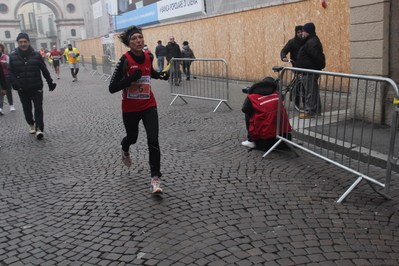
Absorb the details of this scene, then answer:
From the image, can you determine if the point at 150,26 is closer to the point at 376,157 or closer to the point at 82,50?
the point at 376,157

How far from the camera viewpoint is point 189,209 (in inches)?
162

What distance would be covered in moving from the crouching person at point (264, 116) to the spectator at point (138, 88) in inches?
76.6

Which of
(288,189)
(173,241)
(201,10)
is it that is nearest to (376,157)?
(288,189)

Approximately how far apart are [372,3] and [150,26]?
19.3 meters

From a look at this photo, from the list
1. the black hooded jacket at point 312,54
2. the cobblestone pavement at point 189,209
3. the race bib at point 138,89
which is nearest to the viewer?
the cobblestone pavement at point 189,209

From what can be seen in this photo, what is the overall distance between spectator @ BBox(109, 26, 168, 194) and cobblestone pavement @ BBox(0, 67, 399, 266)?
0.48 meters

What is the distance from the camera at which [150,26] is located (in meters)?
24.7

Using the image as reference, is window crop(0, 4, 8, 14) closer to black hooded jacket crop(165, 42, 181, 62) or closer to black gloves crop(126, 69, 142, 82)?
black hooded jacket crop(165, 42, 181, 62)

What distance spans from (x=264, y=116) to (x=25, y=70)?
4.57 m

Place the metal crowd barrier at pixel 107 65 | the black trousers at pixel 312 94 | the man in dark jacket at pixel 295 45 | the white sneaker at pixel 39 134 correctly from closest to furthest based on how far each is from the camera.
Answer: the black trousers at pixel 312 94 < the white sneaker at pixel 39 134 < the man in dark jacket at pixel 295 45 < the metal crowd barrier at pixel 107 65

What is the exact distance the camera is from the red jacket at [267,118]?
5.98 metres

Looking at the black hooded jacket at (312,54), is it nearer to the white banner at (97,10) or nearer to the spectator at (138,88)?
the spectator at (138,88)

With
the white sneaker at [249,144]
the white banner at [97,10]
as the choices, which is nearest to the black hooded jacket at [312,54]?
the white sneaker at [249,144]

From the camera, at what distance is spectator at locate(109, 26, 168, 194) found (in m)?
4.55
